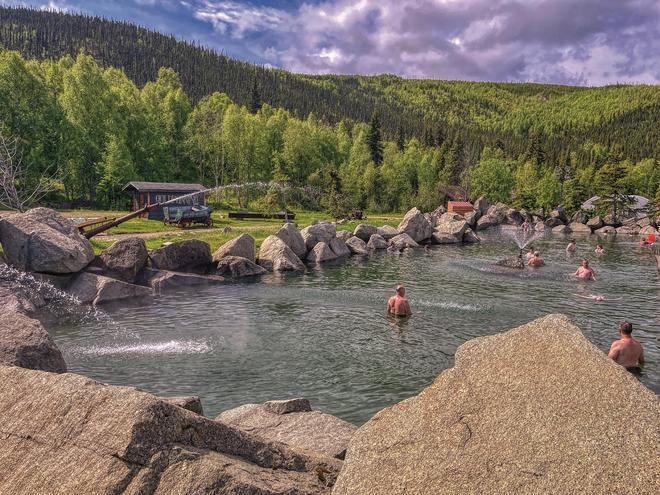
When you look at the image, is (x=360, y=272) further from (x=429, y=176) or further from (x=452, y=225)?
(x=429, y=176)

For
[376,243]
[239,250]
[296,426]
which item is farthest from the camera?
[376,243]

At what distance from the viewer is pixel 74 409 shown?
16.9 feet

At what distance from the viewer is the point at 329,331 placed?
20.9 metres

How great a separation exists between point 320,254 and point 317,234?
114 inches

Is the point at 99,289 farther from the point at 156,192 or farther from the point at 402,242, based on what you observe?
the point at 156,192

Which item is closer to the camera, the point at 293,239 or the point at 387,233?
the point at 293,239

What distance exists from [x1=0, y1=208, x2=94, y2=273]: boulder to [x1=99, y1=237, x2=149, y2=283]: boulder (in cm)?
123

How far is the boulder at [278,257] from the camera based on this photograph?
3647cm

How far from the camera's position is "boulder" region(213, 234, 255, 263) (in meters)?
34.7

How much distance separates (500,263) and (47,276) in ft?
107

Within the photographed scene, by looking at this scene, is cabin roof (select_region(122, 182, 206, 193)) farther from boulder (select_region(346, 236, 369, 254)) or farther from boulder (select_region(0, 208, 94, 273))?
boulder (select_region(0, 208, 94, 273))

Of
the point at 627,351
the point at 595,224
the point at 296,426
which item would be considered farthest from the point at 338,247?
the point at 595,224

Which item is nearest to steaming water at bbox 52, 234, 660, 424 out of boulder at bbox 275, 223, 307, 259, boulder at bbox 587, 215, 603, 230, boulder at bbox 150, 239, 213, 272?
boulder at bbox 150, 239, 213, 272

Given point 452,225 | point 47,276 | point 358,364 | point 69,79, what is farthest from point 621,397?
point 69,79
